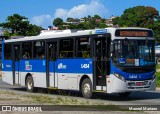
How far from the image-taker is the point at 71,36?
70.9ft

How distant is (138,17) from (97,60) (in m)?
108

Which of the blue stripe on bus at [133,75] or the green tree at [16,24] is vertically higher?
the green tree at [16,24]

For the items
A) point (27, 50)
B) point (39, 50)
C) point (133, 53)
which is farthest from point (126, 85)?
point (27, 50)

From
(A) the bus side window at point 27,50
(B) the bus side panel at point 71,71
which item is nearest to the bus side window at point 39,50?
(A) the bus side window at point 27,50

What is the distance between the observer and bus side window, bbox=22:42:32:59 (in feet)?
83.0

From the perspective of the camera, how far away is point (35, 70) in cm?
2494

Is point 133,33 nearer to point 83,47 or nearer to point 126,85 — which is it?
point 126,85

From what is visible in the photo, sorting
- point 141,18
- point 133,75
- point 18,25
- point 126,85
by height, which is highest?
point 141,18

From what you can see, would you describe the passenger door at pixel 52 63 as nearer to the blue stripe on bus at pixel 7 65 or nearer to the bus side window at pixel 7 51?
the blue stripe on bus at pixel 7 65

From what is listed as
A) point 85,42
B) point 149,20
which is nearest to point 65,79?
point 85,42

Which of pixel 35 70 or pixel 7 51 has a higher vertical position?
pixel 7 51

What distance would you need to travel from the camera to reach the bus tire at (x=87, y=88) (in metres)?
20.3

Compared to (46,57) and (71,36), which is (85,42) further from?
(46,57)

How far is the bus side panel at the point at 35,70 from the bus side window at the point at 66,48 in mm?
1895
